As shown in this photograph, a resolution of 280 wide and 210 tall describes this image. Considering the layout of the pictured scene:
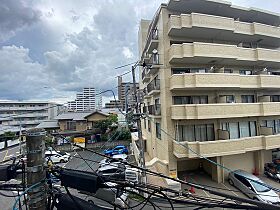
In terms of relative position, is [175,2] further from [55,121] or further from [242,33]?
[55,121]

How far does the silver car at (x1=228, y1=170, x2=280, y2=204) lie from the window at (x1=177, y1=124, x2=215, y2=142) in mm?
2962

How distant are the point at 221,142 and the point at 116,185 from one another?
33.4 feet

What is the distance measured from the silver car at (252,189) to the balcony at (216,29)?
963cm

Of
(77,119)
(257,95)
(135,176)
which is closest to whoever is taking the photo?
(135,176)

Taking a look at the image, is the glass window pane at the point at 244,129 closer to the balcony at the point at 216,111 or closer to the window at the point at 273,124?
the balcony at the point at 216,111

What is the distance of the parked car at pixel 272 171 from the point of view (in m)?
12.4

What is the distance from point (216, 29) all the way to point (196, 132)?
7.25 m

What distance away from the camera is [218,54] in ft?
37.7

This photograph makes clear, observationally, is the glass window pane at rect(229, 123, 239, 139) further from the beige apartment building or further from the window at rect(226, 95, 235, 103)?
the window at rect(226, 95, 235, 103)

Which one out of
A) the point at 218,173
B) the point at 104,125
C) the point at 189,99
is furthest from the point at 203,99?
the point at 104,125

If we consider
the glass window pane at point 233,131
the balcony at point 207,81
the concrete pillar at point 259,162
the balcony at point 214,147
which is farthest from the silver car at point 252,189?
the balcony at point 207,81

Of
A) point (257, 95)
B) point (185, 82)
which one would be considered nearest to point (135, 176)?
point (185, 82)

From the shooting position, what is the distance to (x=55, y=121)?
31.5 meters

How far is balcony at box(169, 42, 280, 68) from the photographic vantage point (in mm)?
11141
